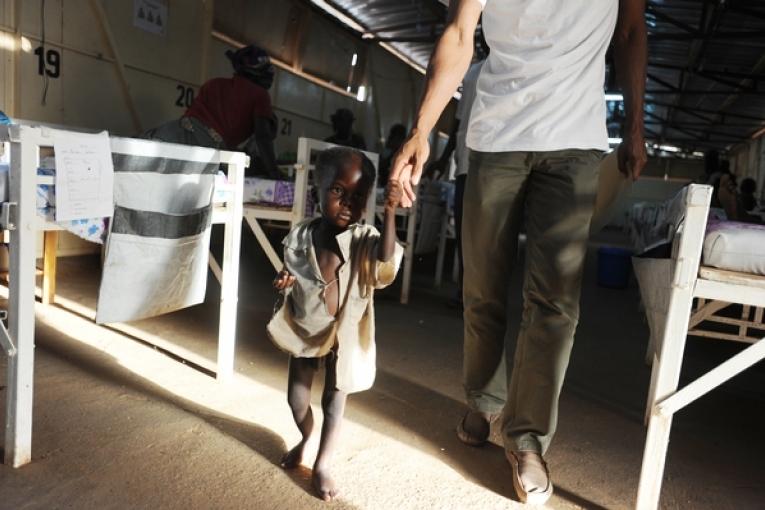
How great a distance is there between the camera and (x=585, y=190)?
1.55 metres

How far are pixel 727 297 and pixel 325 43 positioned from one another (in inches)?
302

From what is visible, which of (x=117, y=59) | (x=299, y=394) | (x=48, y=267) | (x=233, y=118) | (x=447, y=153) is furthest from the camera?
(x=117, y=59)

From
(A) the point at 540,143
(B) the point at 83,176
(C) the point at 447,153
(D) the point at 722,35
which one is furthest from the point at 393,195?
(D) the point at 722,35

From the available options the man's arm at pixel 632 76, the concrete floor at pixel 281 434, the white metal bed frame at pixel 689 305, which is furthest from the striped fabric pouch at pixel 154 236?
the white metal bed frame at pixel 689 305

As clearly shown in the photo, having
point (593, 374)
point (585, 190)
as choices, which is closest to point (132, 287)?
point (585, 190)

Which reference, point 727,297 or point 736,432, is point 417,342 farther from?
point 727,297

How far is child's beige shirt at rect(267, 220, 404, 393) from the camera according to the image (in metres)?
1.48

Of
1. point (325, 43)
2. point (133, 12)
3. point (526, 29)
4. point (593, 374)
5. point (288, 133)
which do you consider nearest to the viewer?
point (526, 29)

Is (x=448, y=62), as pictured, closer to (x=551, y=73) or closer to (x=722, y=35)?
(x=551, y=73)

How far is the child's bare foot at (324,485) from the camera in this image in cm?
145

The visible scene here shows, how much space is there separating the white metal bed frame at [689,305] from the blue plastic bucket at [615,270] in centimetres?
454

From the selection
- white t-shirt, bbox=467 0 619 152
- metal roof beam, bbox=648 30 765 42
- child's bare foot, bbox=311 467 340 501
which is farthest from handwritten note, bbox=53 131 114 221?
metal roof beam, bbox=648 30 765 42

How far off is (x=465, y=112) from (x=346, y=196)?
8.09 feet

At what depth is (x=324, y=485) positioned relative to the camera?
4.79 ft
